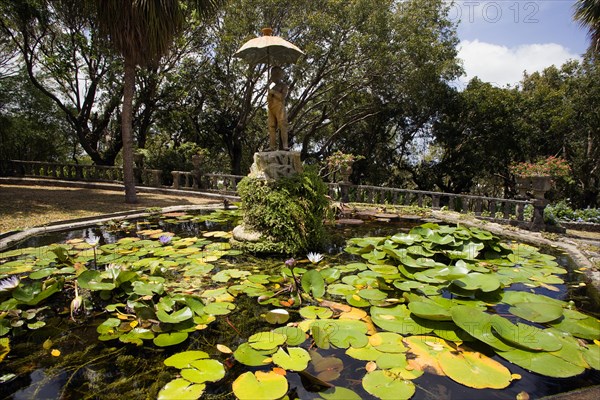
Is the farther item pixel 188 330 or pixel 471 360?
pixel 188 330

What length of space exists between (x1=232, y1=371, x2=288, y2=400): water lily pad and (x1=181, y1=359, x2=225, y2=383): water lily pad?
0.43ft

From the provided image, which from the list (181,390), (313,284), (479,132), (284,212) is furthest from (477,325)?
(479,132)

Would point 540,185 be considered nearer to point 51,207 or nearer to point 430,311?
point 430,311

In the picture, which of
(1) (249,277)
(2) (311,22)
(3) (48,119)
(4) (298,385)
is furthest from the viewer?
(3) (48,119)

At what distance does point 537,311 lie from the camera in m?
2.49

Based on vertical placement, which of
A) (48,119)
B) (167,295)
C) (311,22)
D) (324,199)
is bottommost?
(167,295)

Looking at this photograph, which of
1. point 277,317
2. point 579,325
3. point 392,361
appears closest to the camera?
point 392,361

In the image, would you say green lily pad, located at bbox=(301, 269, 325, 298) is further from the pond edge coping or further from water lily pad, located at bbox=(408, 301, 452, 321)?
the pond edge coping

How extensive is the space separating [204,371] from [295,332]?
2.22 feet

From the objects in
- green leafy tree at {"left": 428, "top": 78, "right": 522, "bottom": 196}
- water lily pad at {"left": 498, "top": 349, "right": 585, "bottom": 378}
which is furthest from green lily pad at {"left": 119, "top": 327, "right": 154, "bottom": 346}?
green leafy tree at {"left": 428, "top": 78, "right": 522, "bottom": 196}

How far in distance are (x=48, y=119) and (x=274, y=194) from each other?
A: 2062 centimetres

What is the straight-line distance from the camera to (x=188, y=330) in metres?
2.35

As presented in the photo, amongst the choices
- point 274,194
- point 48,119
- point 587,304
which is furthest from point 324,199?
point 48,119

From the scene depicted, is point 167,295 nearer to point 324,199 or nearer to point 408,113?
point 324,199
